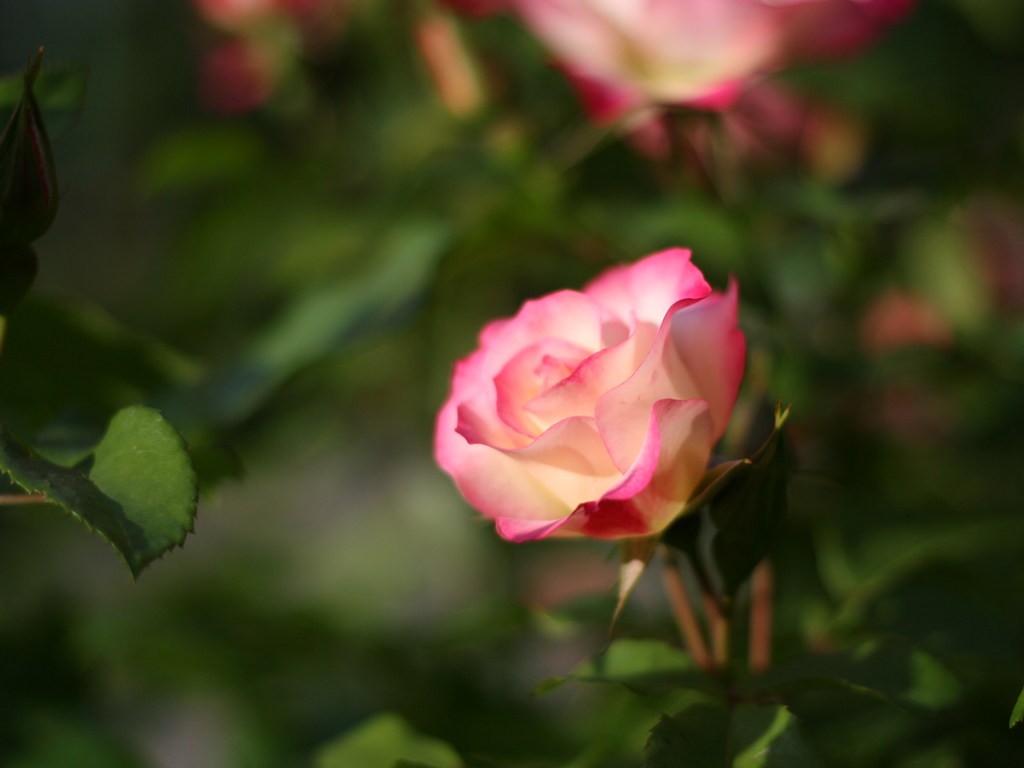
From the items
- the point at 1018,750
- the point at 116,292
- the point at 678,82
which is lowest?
the point at 116,292

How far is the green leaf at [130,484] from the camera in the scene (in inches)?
9.0

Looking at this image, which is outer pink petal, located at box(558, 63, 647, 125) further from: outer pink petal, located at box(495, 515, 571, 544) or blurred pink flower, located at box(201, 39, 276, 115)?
blurred pink flower, located at box(201, 39, 276, 115)

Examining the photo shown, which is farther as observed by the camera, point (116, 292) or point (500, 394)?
point (116, 292)

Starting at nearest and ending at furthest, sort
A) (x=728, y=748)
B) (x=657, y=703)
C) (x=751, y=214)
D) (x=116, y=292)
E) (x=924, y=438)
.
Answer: (x=728, y=748)
(x=657, y=703)
(x=751, y=214)
(x=924, y=438)
(x=116, y=292)

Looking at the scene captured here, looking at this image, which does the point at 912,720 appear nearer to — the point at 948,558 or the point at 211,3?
the point at 948,558

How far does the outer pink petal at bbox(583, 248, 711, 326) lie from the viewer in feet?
0.84

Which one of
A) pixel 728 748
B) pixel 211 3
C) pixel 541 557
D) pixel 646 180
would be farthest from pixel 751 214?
pixel 211 3

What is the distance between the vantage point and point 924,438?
29.7 inches

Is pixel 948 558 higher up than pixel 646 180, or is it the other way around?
pixel 646 180

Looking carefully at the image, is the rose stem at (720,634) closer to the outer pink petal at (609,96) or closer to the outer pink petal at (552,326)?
the outer pink petal at (552,326)

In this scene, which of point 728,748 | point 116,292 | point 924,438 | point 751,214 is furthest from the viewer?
point 116,292

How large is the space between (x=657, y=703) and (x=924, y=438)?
501 mm

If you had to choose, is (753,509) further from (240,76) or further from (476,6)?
(240,76)

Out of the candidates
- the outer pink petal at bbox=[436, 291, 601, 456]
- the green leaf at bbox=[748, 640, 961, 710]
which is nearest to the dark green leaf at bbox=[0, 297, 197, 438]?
the outer pink petal at bbox=[436, 291, 601, 456]
